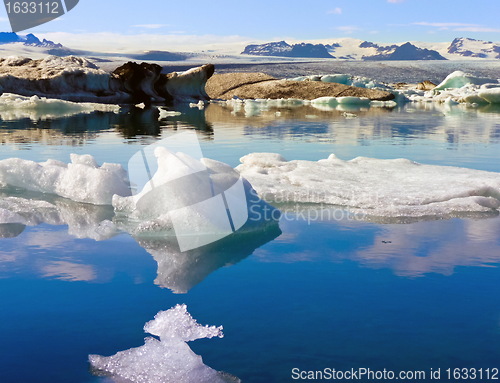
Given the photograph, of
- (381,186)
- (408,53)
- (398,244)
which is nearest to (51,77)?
(381,186)

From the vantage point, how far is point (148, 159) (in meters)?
6.85

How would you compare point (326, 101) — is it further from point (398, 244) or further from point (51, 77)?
point (398, 244)

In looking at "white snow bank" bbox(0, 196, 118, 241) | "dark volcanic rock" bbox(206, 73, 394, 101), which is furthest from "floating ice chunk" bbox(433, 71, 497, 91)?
"white snow bank" bbox(0, 196, 118, 241)

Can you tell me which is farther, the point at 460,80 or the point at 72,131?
the point at 460,80

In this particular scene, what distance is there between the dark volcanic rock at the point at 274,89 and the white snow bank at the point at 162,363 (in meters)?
24.2

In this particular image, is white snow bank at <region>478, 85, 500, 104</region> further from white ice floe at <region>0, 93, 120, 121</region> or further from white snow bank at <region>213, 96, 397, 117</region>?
white ice floe at <region>0, 93, 120, 121</region>

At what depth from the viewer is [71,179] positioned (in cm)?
479

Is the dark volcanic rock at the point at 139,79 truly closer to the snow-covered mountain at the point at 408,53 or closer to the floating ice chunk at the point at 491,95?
the floating ice chunk at the point at 491,95

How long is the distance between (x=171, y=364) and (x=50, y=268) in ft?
4.31

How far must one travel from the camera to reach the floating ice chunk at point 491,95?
72.6 ft

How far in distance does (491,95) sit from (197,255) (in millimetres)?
21702

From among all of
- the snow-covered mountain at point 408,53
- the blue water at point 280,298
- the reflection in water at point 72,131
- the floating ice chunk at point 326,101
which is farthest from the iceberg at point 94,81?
the snow-covered mountain at point 408,53

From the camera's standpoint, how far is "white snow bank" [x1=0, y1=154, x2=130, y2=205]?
4594 millimetres

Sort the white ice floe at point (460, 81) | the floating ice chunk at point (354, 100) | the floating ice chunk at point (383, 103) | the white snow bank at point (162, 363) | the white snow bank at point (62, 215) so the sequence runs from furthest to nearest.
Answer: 1. the white ice floe at point (460, 81)
2. the floating ice chunk at point (354, 100)
3. the floating ice chunk at point (383, 103)
4. the white snow bank at point (62, 215)
5. the white snow bank at point (162, 363)
